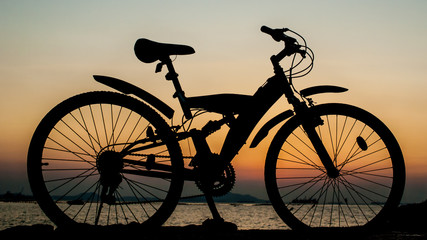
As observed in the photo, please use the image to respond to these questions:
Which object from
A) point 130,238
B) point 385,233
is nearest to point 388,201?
point 385,233

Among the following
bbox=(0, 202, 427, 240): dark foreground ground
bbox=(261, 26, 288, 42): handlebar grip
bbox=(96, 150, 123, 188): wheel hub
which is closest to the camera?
bbox=(0, 202, 427, 240): dark foreground ground

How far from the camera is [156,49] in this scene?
4.17m

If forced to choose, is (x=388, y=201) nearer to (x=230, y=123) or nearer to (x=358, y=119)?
(x=358, y=119)

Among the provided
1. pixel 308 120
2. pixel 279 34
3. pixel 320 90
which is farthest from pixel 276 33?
pixel 308 120

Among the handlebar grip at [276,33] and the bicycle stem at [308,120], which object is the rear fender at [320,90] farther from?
the handlebar grip at [276,33]

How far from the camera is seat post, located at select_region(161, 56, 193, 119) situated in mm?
4246

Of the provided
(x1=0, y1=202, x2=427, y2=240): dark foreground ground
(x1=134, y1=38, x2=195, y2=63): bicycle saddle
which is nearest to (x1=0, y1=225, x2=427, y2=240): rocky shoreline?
(x1=0, y1=202, x2=427, y2=240): dark foreground ground

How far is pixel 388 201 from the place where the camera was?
4.00 m

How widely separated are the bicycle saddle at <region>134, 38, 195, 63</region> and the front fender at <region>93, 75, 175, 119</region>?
14.8 inches

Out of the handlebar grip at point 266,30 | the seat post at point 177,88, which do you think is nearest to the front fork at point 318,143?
the handlebar grip at point 266,30

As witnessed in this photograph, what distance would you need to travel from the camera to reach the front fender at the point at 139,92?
13.6 ft

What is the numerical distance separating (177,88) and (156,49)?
0.49m

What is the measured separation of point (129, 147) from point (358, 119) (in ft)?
8.50

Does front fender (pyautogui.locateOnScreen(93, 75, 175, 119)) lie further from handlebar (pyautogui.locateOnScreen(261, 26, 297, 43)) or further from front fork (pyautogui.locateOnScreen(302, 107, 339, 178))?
front fork (pyautogui.locateOnScreen(302, 107, 339, 178))
